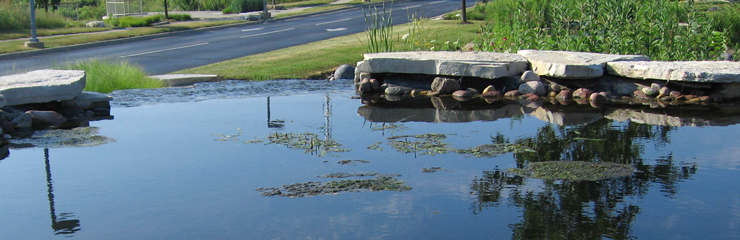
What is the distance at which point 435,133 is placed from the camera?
749 cm

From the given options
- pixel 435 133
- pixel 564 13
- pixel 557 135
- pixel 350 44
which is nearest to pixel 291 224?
pixel 435 133

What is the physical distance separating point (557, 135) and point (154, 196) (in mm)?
4096

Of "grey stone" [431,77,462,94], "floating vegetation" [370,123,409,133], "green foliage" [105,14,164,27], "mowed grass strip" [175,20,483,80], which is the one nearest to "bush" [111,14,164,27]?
"green foliage" [105,14,164,27]

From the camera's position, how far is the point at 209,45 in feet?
66.8

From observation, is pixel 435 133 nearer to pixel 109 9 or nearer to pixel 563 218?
pixel 563 218

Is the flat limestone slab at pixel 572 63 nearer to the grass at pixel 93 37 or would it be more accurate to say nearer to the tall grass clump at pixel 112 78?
the tall grass clump at pixel 112 78

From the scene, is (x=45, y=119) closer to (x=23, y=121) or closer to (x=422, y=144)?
(x=23, y=121)

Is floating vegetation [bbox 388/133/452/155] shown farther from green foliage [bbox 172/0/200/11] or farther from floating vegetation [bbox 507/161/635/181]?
green foliage [bbox 172/0/200/11]

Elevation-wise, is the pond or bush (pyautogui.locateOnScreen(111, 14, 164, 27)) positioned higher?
bush (pyautogui.locateOnScreen(111, 14, 164, 27))

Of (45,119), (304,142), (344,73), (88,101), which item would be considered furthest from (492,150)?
(344,73)

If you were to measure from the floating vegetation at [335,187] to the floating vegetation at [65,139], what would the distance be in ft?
9.05

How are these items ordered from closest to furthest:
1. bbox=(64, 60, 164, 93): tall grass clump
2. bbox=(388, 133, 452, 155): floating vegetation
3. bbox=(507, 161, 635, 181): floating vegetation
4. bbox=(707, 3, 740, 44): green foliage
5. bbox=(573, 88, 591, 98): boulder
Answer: bbox=(507, 161, 635, 181): floating vegetation < bbox=(388, 133, 452, 155): floating vegetation < bbox=(573, 88, 591, 98): boulder < bbox=(64, 60, 164, 93): tall grass clump < bbox=(707, 3, 740, 44): green foliage

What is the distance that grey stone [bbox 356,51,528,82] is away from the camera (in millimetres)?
10031

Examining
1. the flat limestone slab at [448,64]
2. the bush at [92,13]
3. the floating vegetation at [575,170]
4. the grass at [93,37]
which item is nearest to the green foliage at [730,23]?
the flat limestone slab at [448,64]
